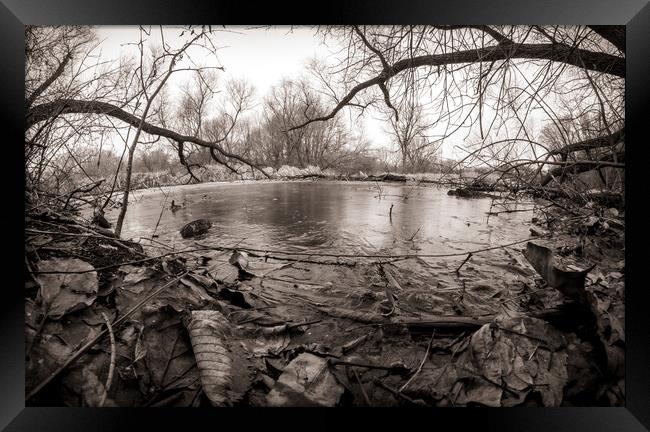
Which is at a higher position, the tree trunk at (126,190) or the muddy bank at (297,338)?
the tree trunk at (126,190)

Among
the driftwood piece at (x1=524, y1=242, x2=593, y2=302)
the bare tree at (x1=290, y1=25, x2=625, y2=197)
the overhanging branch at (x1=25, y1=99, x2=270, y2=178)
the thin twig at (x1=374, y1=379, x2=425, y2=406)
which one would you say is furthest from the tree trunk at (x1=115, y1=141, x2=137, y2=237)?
the driftwood piece at (x1=524, y1=242, x2=593, y2=302)

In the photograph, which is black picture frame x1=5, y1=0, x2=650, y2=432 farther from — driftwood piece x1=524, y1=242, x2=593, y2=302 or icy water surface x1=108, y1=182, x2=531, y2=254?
icy water surface x1=108, y1=182, x2=531, y2=254

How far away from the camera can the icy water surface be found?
237 cm

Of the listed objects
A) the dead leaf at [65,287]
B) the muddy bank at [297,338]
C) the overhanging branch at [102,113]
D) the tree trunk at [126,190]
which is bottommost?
the muddy bank at [297,338]

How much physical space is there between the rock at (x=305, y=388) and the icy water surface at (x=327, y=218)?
1.33 meters

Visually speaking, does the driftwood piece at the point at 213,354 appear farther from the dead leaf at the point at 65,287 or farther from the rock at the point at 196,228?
the rock at the point at 196,228

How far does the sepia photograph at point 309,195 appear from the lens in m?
1.39

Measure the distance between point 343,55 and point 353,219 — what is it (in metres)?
1.95

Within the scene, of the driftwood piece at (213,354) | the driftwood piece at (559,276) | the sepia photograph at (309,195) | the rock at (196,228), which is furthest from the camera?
the rock at (196,228)

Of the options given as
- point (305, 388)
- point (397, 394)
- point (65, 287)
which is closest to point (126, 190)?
point (65, 287)

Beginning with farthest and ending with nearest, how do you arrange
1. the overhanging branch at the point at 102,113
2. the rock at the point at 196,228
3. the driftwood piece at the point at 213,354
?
1. the rock at the point at 196,228
2. the overhanging branch at the point at 102,113
3. the driftwood piece at the point at 213,354
